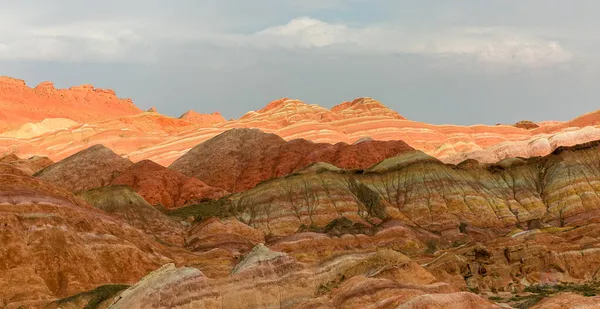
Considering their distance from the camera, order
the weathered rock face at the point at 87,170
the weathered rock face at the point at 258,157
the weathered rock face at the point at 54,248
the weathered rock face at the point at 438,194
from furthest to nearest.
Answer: the weathered rock face at the point at 258,157 < the weathered rock face at the point at 87,170 < the weathered rock face at the point at 438,194 < the weathered rock face at the point at 54,248

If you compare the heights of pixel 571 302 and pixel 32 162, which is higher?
pixel 571 302

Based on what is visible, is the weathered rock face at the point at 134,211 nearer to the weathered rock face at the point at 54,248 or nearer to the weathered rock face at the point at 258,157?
the weathered rock face at the point at 54,248

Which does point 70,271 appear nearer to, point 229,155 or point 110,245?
point 110,245

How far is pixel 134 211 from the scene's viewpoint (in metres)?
125

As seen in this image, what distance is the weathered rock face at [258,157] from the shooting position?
169750mm

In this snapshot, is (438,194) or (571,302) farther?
(438,194)

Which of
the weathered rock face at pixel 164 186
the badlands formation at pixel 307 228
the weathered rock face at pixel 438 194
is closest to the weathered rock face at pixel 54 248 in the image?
the badlands formation at pixel 307 228

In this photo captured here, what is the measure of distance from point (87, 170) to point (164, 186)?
77.7ft

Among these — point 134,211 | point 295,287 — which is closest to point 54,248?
point 295,287

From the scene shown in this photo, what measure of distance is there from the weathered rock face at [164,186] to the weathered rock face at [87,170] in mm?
6160

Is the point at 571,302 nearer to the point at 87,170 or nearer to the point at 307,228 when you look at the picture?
the point at 307,228

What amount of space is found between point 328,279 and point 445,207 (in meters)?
82.6

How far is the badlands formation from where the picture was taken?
5541 cm

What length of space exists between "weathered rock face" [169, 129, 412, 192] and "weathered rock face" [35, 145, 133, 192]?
52.1 ft
